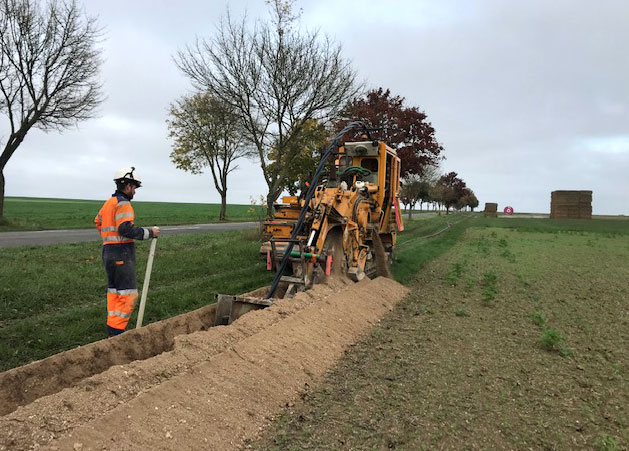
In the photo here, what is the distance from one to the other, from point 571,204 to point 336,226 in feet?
172

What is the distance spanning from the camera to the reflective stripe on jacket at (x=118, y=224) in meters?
4.77

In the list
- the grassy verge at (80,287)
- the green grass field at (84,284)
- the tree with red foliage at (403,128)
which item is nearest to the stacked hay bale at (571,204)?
the tree with red foliage at (403,128)

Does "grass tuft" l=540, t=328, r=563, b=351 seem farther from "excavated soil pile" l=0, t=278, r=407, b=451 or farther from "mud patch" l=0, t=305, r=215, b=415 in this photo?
"mud patch" l=0, t=305, r=215, b=415

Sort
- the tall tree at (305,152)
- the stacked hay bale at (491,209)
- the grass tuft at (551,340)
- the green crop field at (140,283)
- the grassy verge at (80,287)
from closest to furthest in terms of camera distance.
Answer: the grass tuft at (551,340), the grassy verge at (80,287), the green crop field at (140,283), the tall tree at (305,152), the stacked hay bale at (491,209)

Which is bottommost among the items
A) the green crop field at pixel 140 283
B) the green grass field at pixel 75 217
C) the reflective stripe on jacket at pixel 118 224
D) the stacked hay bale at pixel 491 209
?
the green crop field at pixel 140 283

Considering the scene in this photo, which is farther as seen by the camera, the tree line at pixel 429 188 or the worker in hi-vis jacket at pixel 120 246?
the tree line at pixel 429 188

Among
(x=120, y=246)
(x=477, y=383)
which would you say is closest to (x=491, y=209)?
(x=477, y=383)

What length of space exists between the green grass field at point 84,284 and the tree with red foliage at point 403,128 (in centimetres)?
951

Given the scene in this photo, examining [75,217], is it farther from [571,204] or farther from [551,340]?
[571,204]

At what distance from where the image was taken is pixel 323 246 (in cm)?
735

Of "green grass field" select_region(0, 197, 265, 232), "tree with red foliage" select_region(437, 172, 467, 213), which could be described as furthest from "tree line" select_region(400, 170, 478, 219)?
"green grass field" select_region(0, 197, 265, 232)

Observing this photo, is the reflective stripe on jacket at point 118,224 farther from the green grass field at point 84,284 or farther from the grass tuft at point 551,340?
the grass tuft at point 551,340

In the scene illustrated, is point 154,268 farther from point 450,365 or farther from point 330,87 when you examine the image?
point 330,87

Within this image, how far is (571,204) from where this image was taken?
166 ft
